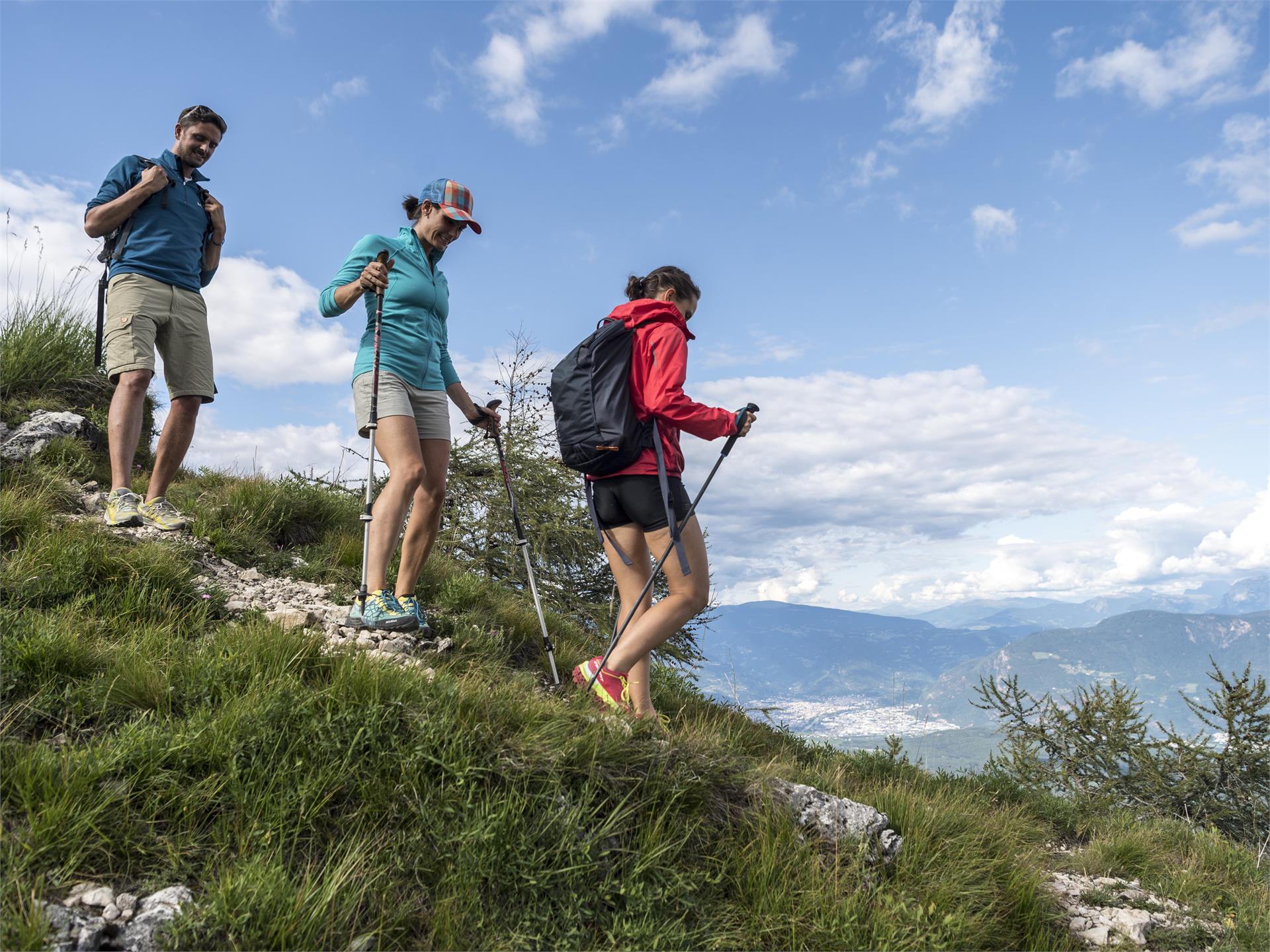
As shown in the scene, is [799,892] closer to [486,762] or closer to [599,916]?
[599,916]

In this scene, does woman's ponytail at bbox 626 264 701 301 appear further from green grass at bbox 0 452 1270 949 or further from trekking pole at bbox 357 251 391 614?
green grass at bbox 0 452 1270 949

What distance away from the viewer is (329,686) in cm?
330

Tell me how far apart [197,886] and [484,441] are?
9.57 metres

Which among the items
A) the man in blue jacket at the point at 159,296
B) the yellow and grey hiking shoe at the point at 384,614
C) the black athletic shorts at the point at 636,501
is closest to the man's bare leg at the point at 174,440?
the man in blue jacket at the point at 159,296

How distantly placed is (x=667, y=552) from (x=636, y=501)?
345 millimetres

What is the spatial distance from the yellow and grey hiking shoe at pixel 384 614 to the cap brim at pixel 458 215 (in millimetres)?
2537

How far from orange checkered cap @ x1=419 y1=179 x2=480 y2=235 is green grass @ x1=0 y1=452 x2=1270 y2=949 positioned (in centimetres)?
291

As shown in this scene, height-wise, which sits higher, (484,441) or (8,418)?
(484,441)

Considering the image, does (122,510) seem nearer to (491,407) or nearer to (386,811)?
(491,407)

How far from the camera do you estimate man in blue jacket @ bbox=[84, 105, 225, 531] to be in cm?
547

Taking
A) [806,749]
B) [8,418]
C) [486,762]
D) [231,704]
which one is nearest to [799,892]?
[486,762]

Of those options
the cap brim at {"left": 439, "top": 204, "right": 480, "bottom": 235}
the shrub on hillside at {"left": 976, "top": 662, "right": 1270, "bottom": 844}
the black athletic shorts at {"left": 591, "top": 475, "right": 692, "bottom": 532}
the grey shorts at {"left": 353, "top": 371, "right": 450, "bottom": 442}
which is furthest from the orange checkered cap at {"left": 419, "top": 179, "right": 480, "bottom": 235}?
the shrub on hillside at {"left": 976, "top": 662, "right": 1270, "bottom": 844}

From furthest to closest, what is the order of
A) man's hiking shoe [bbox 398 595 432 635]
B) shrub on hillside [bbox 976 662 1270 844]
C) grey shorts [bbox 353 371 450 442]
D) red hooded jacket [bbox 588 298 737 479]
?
1. shrub on hillside [bbox 976 662 1270 844]
2. man's hiking shoe [bbox 398 595 432 635]
3. grey shorts [bbox 353 371 450 442]
4. red hooded jacket [bbox 588 298 737 479]

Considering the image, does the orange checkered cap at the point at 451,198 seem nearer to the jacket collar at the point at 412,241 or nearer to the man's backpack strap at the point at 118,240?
the jacket collar at the point at 412,241
